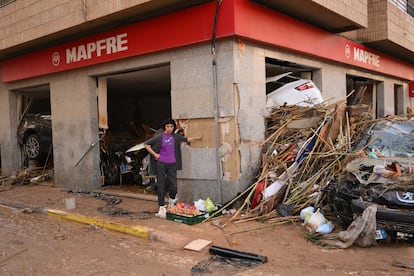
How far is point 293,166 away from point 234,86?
5.87 feet

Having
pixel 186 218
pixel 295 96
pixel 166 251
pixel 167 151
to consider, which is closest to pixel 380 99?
pixel 295 96

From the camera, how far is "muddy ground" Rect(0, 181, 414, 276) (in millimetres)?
4250

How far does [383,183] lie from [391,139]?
1468 millimetres

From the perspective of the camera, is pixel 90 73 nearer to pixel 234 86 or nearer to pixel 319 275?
pixel 234 86

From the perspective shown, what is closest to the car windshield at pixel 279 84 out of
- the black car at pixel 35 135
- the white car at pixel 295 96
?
the white car at pixel 295 96

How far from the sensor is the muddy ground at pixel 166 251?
13.9ft

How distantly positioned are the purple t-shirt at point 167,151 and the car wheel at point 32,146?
6500 mm

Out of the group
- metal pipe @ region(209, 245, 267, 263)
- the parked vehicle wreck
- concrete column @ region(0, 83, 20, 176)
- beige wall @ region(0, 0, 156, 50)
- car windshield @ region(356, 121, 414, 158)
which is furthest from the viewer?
concrete column @ region(0, 83, 20, 176)

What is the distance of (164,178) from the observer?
685cm

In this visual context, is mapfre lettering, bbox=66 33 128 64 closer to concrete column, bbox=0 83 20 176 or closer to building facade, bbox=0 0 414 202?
building facade, bbox=0 0 414 202

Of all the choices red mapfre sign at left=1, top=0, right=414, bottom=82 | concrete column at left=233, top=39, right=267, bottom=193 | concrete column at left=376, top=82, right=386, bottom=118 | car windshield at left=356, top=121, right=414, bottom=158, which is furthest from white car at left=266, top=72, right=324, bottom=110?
concrete column at left=376, top=82, right=386, bottom=118

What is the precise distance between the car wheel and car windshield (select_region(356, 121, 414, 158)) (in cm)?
949

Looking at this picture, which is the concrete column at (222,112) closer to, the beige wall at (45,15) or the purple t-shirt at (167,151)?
the purple t-shirt at (167,151)

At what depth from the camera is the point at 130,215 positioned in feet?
22.4
